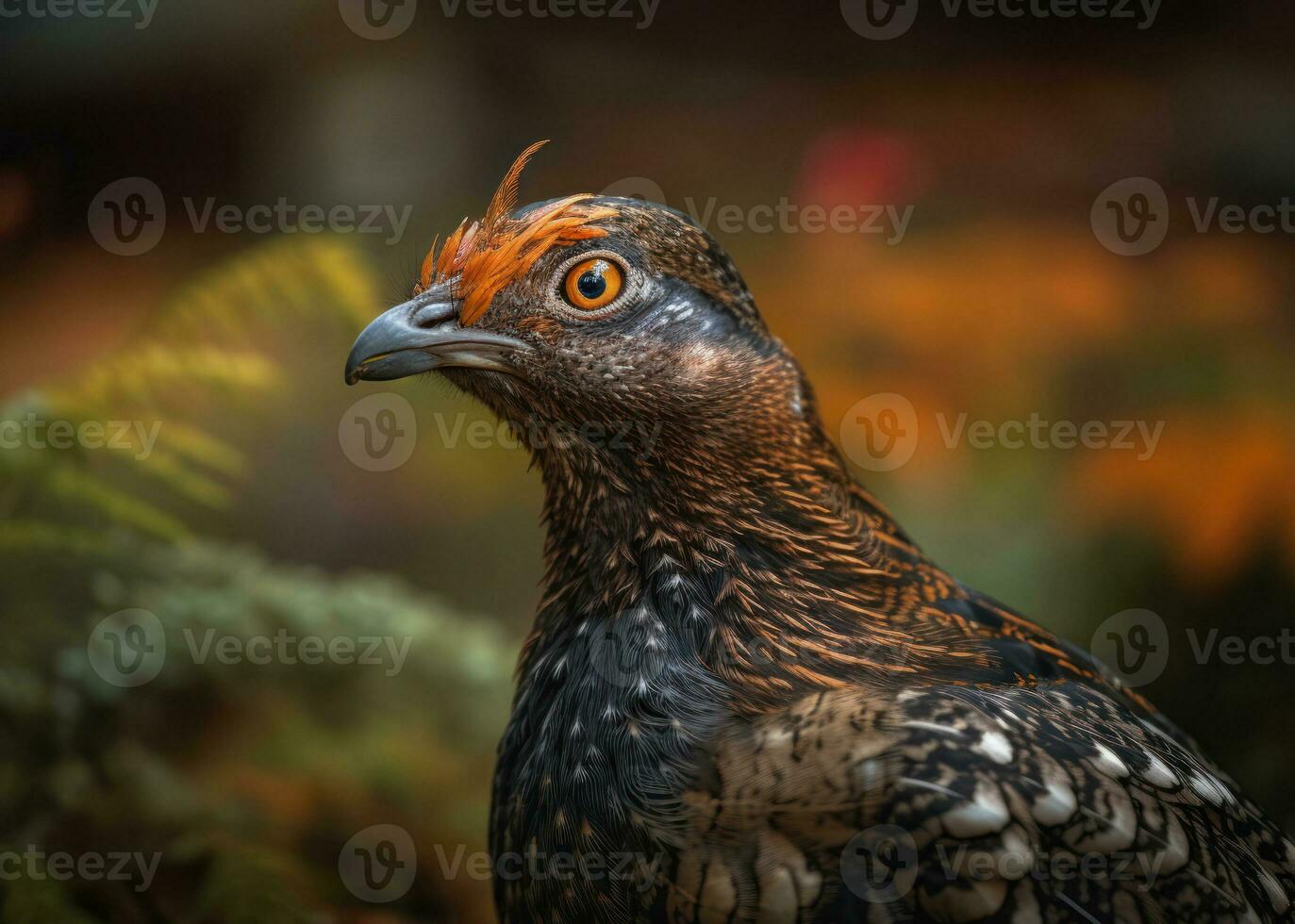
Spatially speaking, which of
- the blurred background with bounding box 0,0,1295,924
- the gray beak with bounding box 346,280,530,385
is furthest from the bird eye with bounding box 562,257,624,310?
the blurred background with bounding box 0,0,1295,924

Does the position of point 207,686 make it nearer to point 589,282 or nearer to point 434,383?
point 434,383

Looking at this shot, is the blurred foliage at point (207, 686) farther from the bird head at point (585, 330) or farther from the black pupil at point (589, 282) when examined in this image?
the black pupil at point (589, 282)

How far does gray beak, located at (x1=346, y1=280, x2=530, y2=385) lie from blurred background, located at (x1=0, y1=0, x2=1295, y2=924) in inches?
98.2

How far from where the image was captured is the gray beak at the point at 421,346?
3016mm

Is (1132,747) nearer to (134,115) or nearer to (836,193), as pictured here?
(836,193)

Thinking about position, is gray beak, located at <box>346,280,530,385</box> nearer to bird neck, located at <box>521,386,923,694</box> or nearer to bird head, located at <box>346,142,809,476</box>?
bird head, located at <box>346,142,809,476</box>

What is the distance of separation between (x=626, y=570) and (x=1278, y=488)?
4.40 metres

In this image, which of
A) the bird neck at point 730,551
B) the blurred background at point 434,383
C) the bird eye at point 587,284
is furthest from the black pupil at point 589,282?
the blurred background at point 434,383

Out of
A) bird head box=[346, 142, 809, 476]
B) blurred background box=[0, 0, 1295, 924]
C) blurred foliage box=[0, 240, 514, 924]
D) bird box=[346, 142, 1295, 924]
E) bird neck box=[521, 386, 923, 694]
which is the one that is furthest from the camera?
blurred background box=[0, 0, 1295, 924]

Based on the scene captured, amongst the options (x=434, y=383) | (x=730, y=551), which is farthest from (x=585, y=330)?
(x=434, y=383)

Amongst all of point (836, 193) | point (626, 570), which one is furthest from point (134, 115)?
point (626, 570)

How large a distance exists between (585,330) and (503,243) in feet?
1.17

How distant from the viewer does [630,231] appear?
3049 mm

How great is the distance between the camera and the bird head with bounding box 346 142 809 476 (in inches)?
118
